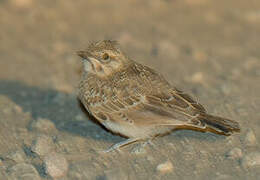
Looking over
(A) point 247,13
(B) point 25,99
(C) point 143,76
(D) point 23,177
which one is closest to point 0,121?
(B) point 25,99

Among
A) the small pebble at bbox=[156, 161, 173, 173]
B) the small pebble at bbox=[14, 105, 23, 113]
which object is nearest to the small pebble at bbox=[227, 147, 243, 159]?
the small pebble at bbox=[156, 161, 173, 173]

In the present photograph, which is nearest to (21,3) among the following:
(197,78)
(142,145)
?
(197,78)

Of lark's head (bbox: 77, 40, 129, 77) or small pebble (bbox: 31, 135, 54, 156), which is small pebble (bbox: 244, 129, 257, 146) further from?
small pebble (bbox: 31, 135, 54, 156)

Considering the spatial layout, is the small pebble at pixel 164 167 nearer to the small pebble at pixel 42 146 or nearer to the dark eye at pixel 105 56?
the small pebble at pixel 42 146

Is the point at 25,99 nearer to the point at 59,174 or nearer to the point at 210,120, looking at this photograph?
the point at 59,174

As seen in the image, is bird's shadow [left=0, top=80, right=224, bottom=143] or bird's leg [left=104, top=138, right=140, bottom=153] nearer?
bird's leg [left=104, top=138, right=140, bottom=153]

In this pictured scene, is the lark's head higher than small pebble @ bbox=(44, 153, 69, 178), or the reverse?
the lark's head
